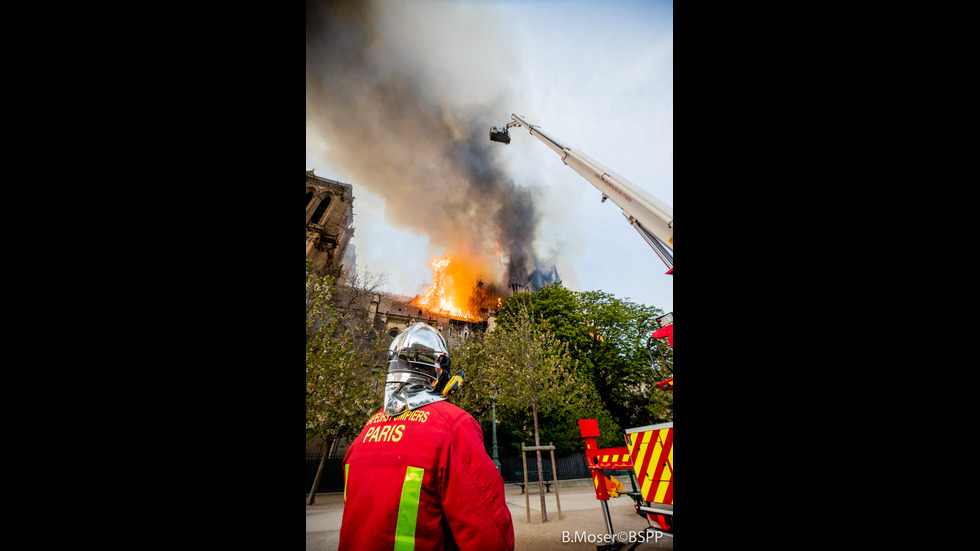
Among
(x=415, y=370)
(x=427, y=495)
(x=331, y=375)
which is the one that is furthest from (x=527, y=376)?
(x=427, y=495)

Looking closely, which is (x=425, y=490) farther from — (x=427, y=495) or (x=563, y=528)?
(x=563, y=528)

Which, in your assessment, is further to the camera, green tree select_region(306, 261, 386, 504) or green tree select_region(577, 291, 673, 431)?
green tree select_region(577, 291, 673, 431)

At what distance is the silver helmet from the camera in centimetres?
303

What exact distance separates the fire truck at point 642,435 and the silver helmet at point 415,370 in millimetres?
1820

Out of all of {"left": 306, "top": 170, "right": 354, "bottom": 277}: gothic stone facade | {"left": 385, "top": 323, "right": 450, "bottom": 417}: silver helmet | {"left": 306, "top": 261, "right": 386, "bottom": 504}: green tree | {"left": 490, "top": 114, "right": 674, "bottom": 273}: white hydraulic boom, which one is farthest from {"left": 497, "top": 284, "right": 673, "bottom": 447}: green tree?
{"left": 385, "top": 323, "right": 450, "bottom": 417}: silver helmet

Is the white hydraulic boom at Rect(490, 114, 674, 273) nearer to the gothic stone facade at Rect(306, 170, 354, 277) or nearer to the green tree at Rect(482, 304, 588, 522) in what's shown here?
the green tree at Rect(482, 304, 588, 522)

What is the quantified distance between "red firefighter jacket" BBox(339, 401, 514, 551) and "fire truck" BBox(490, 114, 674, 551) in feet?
3.95
